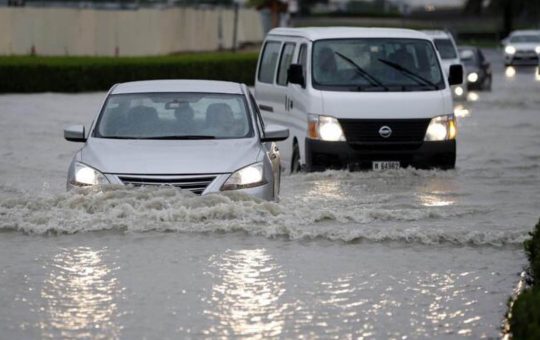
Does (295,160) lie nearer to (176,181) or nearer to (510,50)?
(176,181)

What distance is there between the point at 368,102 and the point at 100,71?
2363 centimetres

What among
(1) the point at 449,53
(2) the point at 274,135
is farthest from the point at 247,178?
(1) the point at 449,53

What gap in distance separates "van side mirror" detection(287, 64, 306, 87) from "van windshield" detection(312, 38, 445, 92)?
146 millimetres

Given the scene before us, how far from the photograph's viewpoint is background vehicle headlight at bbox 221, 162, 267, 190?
41.4 ft

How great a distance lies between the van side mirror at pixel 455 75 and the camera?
18.2 metres

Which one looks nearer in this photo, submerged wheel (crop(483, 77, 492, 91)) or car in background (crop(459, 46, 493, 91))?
car in background (crop(459, 46, 493, 91))

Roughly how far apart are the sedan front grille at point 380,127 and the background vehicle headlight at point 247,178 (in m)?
4.63

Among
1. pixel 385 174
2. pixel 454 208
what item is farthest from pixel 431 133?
pixel 454 208

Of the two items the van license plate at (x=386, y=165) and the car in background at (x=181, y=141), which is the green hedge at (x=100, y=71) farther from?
the car in background at (x=181, y=141)

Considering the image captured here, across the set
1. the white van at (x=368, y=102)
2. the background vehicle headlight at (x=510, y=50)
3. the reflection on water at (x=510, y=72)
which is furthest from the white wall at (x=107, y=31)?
the white van at (x=368, y=102)

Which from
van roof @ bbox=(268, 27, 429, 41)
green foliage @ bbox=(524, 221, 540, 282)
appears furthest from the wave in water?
van roof @ bbox=(268, 27, 429, 41)

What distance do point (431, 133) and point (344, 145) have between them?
1046 mm

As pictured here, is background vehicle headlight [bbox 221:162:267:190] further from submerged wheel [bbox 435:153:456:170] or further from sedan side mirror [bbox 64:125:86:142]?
submerged wheel [bbox 435:153:456:170]

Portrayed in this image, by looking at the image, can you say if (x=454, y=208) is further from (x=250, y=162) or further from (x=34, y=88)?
(x=34, y=88)
